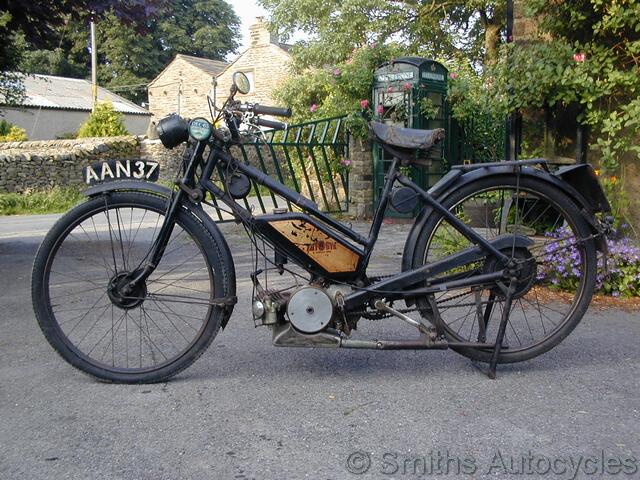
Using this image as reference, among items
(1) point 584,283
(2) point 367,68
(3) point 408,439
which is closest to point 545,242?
(1) point 584,283

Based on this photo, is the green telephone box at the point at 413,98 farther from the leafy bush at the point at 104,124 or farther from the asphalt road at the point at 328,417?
the leafy bush at the point at 104,124

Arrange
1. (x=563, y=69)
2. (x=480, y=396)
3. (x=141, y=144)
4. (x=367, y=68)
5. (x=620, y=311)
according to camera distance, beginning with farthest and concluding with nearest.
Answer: (x=141, y=144) → (x=367, y=68) → (x=563, y=69) → (x=620, y=311) → (x=480, y=396)

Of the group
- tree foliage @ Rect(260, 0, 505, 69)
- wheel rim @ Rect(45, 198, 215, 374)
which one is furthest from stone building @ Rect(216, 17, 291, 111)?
wheel rim @ Rect(45, 198, 215, 374)

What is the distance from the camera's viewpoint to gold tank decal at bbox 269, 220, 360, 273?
363cm

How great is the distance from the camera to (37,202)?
18.5 metres

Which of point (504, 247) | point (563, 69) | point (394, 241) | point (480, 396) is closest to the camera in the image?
point (480, 396)

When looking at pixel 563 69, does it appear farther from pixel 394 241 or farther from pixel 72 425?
pixel 72 425

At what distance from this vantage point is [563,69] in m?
5.71

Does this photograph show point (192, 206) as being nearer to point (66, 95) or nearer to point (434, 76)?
point (434, 76)

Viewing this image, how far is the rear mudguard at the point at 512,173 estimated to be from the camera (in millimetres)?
3746

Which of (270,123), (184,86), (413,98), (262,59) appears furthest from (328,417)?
(184,86)

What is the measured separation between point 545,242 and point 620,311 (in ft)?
4.00

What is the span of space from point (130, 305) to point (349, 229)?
124cm

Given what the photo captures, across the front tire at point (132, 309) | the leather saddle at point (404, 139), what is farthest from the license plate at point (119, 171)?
the leather saddle at point (404, 139)
